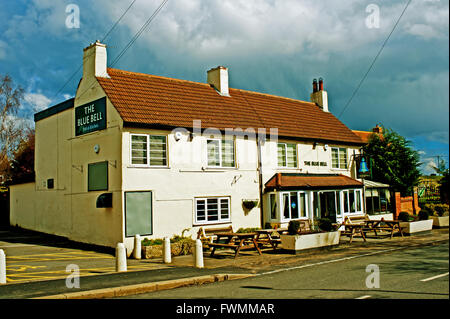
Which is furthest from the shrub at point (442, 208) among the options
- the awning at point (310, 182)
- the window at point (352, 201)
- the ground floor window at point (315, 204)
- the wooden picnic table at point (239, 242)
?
the window at point (352, 201)

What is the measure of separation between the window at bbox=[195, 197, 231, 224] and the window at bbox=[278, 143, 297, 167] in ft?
15.4

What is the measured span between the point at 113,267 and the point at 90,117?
840cm

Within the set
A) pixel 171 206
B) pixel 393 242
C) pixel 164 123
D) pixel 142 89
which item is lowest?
pixel 393 242

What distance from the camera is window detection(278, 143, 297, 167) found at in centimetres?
2323

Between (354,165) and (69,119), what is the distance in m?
18.0

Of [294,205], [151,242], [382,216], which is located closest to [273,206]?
[294,205]

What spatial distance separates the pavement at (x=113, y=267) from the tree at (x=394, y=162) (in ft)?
37.9

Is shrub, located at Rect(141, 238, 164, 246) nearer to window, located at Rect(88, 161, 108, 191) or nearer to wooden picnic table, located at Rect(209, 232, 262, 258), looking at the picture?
wooden picnic table, located at Rect(209, 232, 262, 258)

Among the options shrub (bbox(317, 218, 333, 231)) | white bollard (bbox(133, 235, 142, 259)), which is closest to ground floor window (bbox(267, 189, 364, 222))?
shrub (bbox(317, 218, 333, 231))

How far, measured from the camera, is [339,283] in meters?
9.69

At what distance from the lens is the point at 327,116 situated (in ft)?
96.3

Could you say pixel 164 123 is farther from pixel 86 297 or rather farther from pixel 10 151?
pixel 10 151

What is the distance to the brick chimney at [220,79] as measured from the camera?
79.5ft

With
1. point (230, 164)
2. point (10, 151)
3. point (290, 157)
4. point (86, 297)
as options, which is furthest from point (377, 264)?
point (10, 151)
